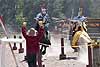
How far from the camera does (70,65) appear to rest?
47.8 feet

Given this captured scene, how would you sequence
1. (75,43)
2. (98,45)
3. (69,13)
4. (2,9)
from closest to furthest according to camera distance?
(98,45)
(75,43)
(2,9)
(69,13)

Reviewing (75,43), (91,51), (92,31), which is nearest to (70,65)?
(75,43)

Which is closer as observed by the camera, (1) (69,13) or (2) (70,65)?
(2) (70,65)

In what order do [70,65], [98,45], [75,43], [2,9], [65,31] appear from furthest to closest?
[2,9] → [65,31] → [75,43] → [70,65] → [98,45]

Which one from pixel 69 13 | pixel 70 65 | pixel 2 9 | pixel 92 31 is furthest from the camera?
pixel 69 13

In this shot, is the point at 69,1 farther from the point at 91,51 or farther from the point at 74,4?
the point at 91,51

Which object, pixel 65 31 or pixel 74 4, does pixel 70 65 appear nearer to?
pixel 65 31

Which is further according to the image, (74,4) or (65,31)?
(74,4)

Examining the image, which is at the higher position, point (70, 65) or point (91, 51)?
point (91, 51)

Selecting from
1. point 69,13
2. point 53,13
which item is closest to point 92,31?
point 53,13

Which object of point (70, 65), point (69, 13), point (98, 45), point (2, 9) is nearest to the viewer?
point (98, 45)

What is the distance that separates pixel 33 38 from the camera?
11.3 metres

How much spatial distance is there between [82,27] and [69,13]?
4223 centimetres

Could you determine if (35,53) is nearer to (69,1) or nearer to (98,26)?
(98,26)
